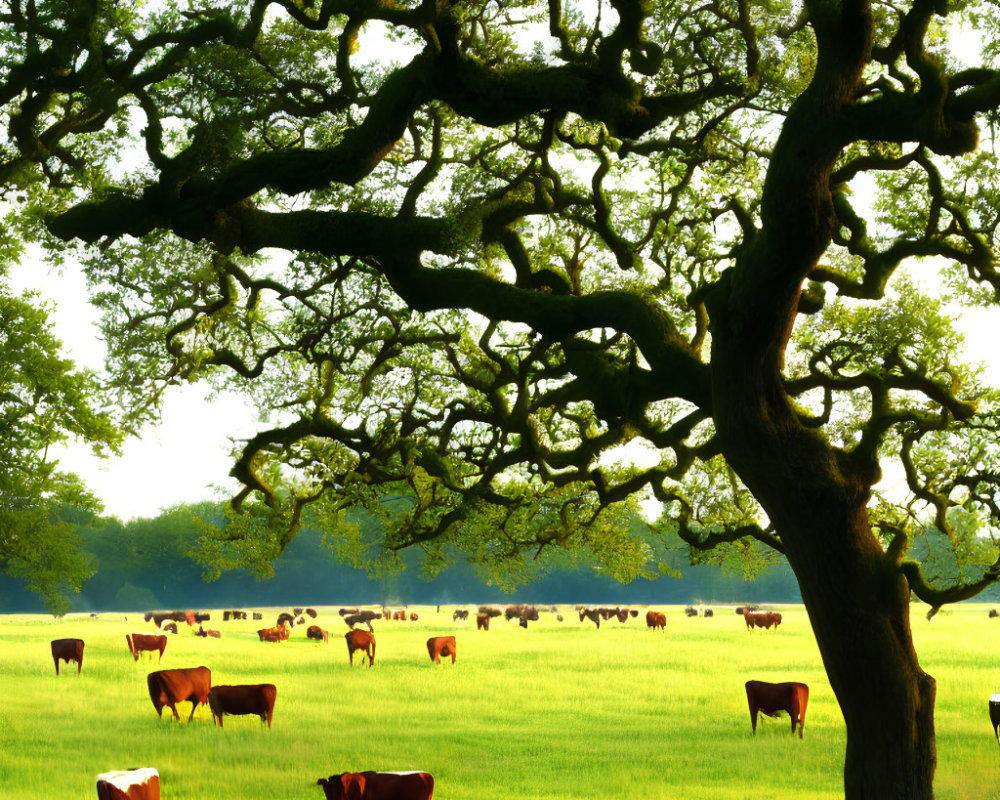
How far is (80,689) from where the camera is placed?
26.7 meters

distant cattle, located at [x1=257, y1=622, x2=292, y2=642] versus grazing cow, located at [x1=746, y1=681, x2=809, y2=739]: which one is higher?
Result: grazing cow, located at [x1=746, y1=681, x2=809, y2=739]

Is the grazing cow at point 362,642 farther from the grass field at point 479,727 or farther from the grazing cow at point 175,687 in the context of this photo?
the grazing cow at point 175,687

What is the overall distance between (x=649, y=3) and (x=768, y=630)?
4553cm

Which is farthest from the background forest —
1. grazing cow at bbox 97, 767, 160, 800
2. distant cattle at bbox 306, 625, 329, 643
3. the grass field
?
grazing cow at bbox 97, 767, 160, 800

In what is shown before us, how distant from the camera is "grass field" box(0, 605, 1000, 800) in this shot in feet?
48.7

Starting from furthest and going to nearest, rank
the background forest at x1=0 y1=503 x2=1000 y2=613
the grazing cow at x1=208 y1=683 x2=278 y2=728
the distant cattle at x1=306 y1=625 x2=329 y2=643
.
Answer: the background forest at x1=0 y1=503 x2=1000 y2=613 → the distant cattle at x1=306 y1=625 x2=329 y2=643 → the grazing cow at x1=208 y1=683 x2=278 y2=728

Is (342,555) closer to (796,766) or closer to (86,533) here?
(796,766)

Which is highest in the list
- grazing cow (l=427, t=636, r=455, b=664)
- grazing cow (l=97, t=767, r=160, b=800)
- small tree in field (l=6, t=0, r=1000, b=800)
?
small tree in field (l=6, t=0, r=1000, b=800)

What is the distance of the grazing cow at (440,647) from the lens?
3366cm

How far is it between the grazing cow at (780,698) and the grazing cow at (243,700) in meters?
9.33

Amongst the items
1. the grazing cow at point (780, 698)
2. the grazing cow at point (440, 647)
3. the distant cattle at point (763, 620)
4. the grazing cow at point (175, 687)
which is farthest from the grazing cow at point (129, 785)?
the distant cattle at point (763, 620)

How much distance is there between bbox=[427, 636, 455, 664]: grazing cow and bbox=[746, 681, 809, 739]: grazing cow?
1532cm

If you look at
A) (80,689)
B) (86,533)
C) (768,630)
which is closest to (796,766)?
(80,689)

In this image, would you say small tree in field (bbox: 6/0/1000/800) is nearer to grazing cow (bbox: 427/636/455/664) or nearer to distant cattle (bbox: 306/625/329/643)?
grazing cow (bbox: 427/636/455/664)
